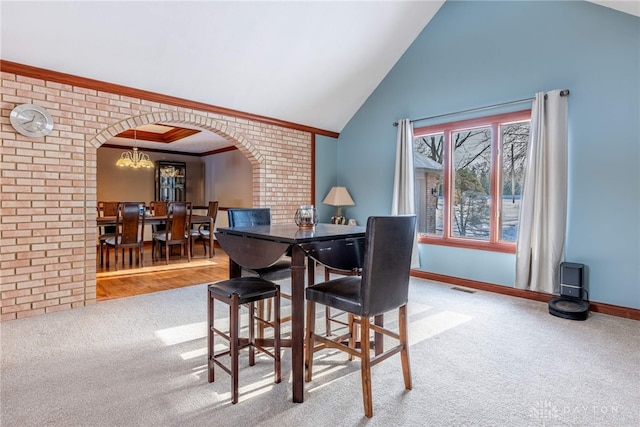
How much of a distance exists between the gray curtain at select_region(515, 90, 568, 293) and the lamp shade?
2370 mm

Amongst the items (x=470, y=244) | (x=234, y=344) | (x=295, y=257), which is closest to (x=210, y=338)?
(x=234, y=344)

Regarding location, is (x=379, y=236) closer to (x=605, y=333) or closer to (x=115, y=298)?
(x=605, y=333)

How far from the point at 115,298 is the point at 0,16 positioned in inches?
104

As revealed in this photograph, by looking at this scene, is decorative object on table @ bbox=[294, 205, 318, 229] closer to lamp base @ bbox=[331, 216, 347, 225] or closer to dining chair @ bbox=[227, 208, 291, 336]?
dining chair @ bbox=[227, 208, 291, 336]

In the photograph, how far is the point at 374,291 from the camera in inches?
70.3

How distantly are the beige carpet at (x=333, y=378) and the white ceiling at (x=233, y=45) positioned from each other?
239 centimetres

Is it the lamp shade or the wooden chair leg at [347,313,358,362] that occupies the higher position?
the lamp shade

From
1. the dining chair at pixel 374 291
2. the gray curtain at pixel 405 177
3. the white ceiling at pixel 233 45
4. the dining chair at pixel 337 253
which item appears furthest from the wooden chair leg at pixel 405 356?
the white ceiling at pixel 233 45

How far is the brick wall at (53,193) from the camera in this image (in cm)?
305

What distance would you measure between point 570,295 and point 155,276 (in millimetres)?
4818

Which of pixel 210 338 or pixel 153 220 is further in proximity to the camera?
pixel 153 220

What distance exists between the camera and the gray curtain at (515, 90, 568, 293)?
3422 millimetres

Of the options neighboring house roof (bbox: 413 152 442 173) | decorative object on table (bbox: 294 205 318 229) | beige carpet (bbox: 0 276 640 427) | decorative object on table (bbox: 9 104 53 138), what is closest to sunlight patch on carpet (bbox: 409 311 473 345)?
beige carpet (bbox: 0 276 640 427)

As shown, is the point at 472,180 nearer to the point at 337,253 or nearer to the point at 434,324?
the point at 434,324
